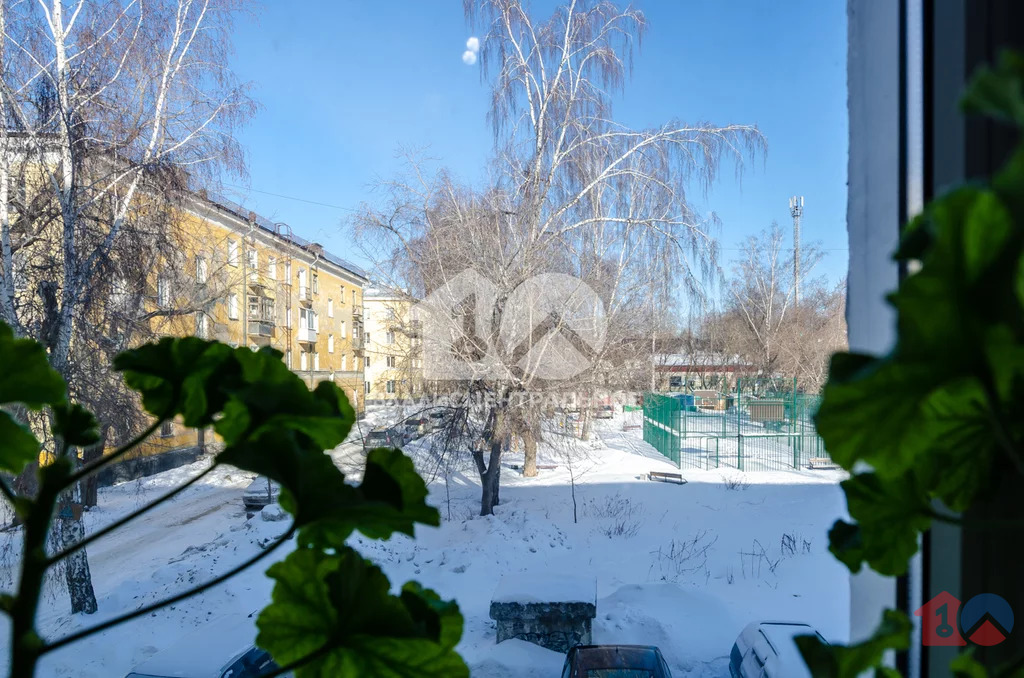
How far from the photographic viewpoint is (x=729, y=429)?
4.46m

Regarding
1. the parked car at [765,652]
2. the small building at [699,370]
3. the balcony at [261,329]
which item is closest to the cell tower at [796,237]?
the small building at [699,370]

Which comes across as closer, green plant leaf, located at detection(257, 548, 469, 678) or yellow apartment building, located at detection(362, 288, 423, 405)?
green plant leaf, located at detection(257, 548, 469, 678)

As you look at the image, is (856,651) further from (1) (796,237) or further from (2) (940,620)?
(1) (796,237)

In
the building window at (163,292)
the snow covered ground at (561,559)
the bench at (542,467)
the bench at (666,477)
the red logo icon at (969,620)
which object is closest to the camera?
the red logo icon at (969,620)

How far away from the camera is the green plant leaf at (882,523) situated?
155 mm

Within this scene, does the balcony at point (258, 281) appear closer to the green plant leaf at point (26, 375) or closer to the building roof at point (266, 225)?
the building roof at point (266, 225)

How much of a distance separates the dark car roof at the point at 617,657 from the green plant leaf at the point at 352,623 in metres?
1.07

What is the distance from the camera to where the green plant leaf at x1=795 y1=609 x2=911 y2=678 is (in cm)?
12

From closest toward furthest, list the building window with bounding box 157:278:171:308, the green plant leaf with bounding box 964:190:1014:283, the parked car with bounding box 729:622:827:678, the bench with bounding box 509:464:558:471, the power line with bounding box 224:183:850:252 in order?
the green plant leaf with bounding box 964:190:1014:283
the power line with bounding box 224:183:850:252
the parked car with bounding box 729:622:827:678
the building window with bounding box 157:278:171:308
the bench with bounding box 509:464:558:471

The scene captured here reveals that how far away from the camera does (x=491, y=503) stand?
3.08 metres

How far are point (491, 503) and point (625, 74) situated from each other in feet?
7.47

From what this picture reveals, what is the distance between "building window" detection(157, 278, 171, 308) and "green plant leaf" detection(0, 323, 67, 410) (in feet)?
5.28

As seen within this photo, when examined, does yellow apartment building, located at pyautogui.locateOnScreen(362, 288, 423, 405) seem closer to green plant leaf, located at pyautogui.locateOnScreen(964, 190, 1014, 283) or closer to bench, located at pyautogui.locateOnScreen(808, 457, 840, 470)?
bench, located at pyautogui.locateOnScreen(808, 457, 840, 470)

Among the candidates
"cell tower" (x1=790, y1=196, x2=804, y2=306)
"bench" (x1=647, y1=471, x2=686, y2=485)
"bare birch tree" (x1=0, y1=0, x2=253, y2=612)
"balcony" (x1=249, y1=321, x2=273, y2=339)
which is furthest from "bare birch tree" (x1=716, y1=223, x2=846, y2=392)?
"bare birch tree" (x1=0, y1=0, x2=253, y2=612)
